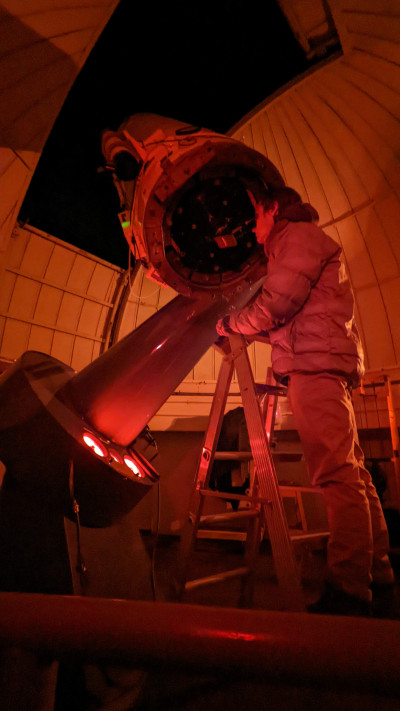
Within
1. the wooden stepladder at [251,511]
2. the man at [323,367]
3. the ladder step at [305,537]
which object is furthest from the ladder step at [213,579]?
the man at [323,367]

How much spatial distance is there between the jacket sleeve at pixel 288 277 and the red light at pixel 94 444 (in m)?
0.83

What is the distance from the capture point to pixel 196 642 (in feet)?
1.24

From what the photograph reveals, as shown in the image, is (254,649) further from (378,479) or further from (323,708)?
(378,479)

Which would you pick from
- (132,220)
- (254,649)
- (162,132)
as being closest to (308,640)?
(254,649)

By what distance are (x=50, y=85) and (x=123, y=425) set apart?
9.76 ft

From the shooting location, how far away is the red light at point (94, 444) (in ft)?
4.31

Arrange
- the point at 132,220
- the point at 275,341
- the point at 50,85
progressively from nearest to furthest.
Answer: the point at 275,341
the point at 132,220
the point at 50,85

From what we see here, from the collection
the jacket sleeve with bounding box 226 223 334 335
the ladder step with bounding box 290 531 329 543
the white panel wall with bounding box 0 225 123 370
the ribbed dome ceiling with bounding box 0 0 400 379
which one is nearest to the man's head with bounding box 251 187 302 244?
the jacket sleeve with bounding box 226 223 334 335

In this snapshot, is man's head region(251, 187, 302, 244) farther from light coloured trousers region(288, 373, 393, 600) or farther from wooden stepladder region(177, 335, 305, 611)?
light coloured trousers region(288, 373, 393, 600)

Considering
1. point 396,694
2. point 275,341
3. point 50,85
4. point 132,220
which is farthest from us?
point 50,85

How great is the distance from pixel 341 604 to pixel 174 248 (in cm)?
172

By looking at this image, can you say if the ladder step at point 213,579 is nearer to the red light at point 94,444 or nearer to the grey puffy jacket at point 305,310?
the red light at point 94,444

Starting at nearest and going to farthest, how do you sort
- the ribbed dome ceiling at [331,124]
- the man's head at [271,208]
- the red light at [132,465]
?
the red light at [132,465] < the man's head at [271,208] < the ribbed dome ceiling at [331,124]

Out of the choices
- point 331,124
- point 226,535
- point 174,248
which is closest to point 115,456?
point 174,248
